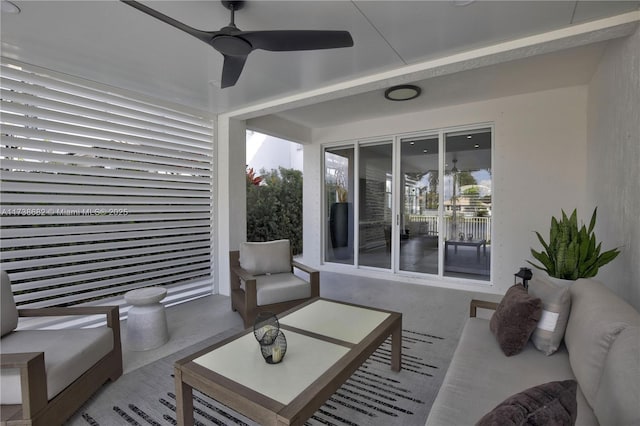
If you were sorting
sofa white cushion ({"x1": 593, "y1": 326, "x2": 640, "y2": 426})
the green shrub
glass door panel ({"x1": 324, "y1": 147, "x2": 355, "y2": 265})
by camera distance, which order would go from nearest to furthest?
sofa white cushion ({"x1": 593, "y1": 326, "x2": 640, "y2": 426}), glass door panel ({"x1": 324, "y1": 147, "x2": 355, "y2": 265}), the green shrub

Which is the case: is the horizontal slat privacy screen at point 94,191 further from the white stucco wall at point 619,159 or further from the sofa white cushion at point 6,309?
the white stucco wall at point 619,159

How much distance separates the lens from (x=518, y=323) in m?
1.68

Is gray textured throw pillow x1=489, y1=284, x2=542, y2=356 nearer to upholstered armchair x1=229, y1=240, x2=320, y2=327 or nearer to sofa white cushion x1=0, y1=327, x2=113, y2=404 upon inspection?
upholstered armchair x1=229, y1=240, x2=320, y2=327

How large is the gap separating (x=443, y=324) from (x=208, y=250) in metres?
3.08

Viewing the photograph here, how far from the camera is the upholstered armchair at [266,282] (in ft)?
9.70

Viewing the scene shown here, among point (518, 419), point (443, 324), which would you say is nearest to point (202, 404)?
point (518, 419)

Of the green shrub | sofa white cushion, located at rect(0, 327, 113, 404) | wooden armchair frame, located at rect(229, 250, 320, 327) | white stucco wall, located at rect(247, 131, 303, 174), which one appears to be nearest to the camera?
sofa white cushion, located at rect(0, 327, 113, 404)

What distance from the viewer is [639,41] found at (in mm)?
2082

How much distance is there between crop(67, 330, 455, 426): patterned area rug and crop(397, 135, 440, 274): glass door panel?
2.62 meters

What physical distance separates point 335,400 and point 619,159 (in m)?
2.91

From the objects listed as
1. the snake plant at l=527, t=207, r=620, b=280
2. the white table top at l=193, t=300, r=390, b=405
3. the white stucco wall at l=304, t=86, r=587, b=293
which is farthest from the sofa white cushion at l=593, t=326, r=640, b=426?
the white stucco wall at l=304, t=86, r=587, b=293

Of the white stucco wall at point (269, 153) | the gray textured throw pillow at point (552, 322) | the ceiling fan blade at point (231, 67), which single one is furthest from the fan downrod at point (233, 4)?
the white stucco wall at point (269, 153)

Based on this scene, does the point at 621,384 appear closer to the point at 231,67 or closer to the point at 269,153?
the point at 231,67

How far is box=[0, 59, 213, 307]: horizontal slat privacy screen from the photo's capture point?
271cm
